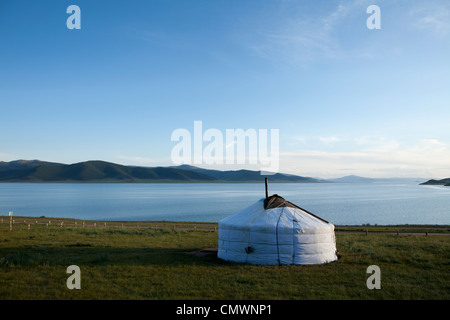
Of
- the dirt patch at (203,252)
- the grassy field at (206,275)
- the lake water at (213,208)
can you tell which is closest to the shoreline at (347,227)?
the grassy field at (206,275)

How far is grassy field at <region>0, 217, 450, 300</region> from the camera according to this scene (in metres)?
10.7

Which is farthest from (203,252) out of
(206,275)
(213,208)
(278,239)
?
(213,208)

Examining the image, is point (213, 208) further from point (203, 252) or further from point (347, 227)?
point (203, 252)

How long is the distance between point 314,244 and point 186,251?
713cm

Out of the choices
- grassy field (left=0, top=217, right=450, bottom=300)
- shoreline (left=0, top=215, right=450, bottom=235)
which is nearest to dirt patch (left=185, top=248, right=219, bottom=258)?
grassy field (left=0, top=217, right=450, bottom=300)

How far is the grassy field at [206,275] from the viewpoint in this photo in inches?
420

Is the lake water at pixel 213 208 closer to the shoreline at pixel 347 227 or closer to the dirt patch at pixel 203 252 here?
the shoreline at pixel 347 227

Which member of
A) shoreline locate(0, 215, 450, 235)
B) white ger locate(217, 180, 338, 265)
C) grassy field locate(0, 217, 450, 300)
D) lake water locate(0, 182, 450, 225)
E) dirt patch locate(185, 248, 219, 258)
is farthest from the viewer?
lake water locate(0, 182, 450, 225)

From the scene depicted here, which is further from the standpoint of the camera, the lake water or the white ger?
the lake water

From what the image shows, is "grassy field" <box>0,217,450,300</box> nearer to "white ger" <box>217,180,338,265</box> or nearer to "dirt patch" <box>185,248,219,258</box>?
"dirt patch" <box>185,248,219,258</box>

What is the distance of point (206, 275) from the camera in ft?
43.2
